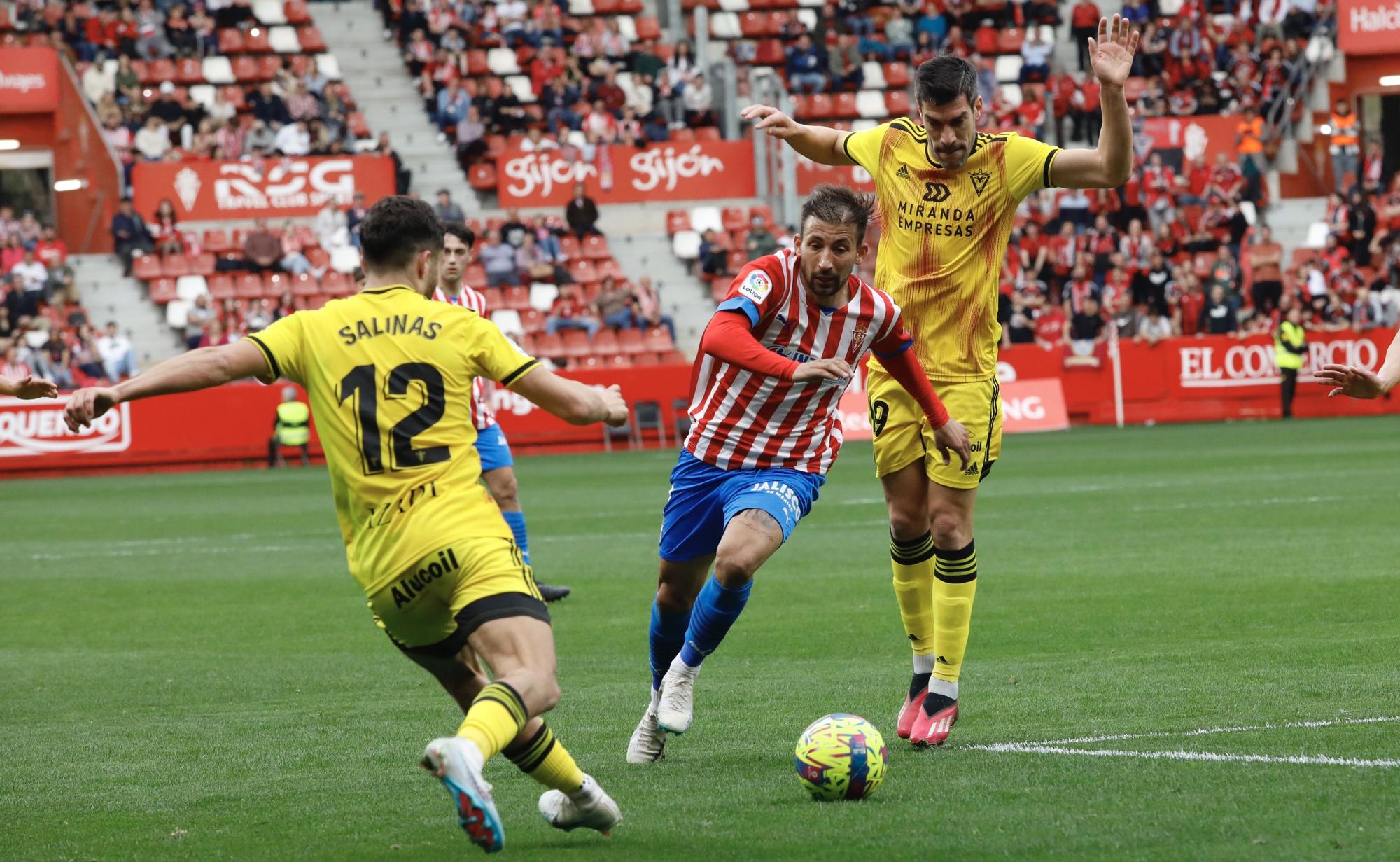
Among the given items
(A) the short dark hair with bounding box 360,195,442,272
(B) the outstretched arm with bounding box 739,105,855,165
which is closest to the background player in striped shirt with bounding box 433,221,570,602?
(B) the outstretched arm with bounding box 739,105,855,165

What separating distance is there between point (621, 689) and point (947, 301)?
243 cm

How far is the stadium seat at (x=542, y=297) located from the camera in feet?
103

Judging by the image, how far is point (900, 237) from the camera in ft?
24.0

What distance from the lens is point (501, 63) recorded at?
35.3 metres

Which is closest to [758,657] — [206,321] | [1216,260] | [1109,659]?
[1109,659]

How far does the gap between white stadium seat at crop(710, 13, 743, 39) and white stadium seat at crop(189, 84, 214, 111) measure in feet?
32.8

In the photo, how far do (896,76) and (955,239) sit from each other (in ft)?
97.2

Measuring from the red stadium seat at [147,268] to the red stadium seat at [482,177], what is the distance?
5.82 m

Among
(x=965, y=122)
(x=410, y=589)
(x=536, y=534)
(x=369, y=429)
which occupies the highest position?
(x=965, y=122)

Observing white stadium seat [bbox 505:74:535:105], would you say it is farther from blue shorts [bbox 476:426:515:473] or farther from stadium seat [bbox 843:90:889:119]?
blue shorts [bbox 476:426:515:473]

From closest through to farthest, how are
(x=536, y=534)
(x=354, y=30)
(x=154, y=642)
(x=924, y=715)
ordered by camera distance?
(x=924, y=715), (x=154, y=642), (x=536, y=534), (x=354, y=30)

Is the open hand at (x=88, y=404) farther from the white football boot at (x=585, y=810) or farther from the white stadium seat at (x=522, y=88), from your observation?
the white stadium seat at (x=522, y=88)

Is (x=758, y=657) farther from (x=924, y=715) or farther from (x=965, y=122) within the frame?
(x=965, y=122)

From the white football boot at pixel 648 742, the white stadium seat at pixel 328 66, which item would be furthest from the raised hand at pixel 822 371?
the white stadium seat at pixel 328 66
